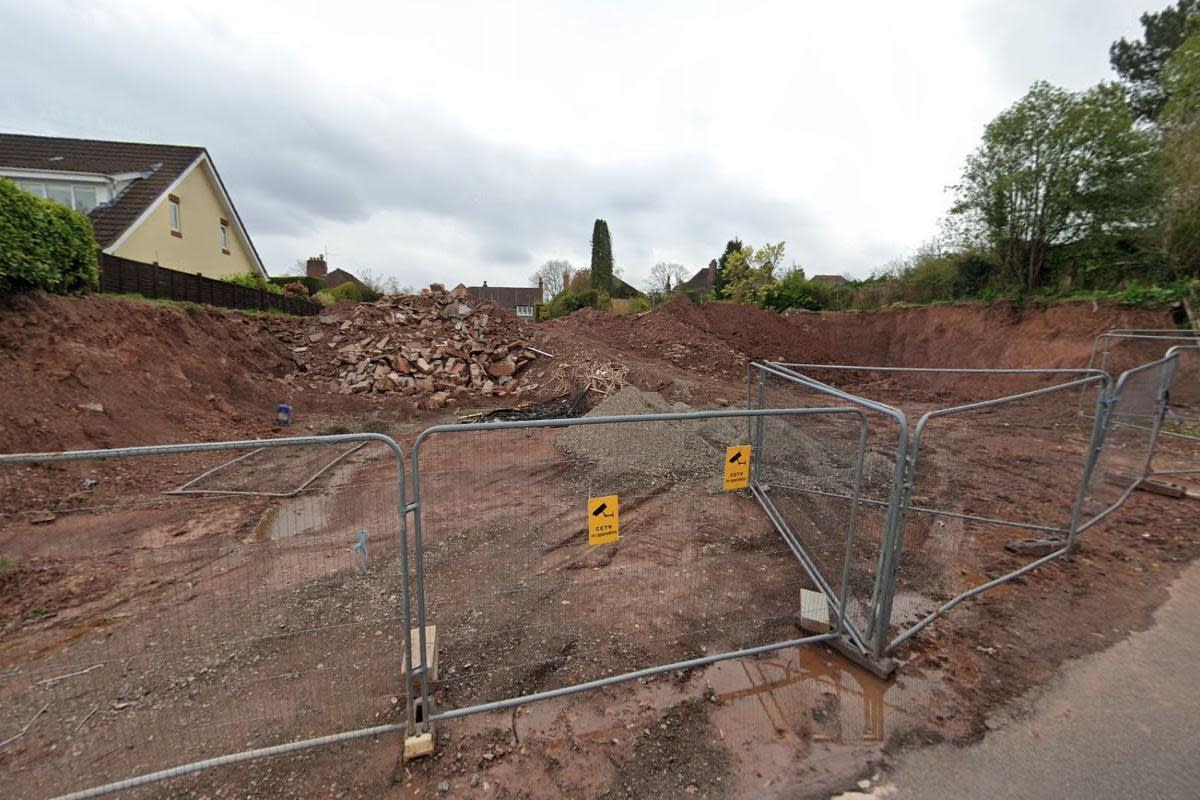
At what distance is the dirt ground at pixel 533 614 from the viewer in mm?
2521

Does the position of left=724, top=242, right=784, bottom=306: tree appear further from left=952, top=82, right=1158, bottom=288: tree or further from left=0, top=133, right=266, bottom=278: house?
left=0, top=133, right=266, bottom=278: house

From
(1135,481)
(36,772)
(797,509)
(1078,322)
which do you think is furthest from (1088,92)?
(36,772)

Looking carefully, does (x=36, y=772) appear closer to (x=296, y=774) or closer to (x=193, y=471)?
(x=296, y=774)

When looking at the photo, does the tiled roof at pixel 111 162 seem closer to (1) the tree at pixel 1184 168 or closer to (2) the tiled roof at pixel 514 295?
(1) the tree at pixel 1184 168

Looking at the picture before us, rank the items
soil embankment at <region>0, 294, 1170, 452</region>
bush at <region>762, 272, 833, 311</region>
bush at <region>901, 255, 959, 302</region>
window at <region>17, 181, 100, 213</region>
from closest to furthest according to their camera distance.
→ soil embankment at <region>0, 294, 1170, 452</region> < window at <region>17, 181, 100, 213</region> < bush at <region>901, 255, 959, 302</region> < bush at <region>762, 272, 833, 311</region>

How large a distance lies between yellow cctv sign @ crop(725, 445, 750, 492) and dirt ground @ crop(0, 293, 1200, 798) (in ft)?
3.04

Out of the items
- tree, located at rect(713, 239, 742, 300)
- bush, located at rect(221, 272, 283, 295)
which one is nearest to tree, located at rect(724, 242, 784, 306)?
tree, located at rect(713, 239, 742, 300)

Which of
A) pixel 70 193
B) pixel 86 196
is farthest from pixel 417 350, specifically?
pixel 70 193

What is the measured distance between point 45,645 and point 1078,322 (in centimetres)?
2388

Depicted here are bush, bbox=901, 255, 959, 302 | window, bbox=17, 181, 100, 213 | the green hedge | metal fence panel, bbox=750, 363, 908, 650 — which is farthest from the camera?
bush, bbox=901, 255, 959, 302

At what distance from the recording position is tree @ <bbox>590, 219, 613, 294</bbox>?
41.4 meters

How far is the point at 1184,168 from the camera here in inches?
556

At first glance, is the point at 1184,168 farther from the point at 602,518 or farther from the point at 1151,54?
the point at 602,518

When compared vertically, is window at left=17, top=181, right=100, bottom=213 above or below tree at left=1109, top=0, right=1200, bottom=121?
below
